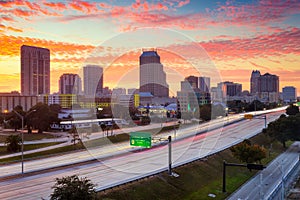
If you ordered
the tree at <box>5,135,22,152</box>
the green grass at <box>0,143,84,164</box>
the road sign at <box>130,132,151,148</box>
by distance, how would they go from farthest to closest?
1. the tree at <box>5,135,22,152</box>
2. the green grass at <box>0,143,84,164</box>
3. the road sign at <box>130,132,151,148</box>

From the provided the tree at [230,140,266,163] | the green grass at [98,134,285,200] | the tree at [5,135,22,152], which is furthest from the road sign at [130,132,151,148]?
the tree at [5,135,22,152]

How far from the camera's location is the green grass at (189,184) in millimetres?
30719

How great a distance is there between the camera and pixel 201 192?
35.4m

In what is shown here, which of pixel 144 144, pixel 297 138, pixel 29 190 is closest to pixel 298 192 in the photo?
pixel 144 144

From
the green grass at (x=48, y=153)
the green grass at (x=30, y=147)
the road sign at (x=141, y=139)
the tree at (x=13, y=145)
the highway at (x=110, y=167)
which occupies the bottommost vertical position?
the highway at (x=110, y=167)

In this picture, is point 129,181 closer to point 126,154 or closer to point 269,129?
point 126,154

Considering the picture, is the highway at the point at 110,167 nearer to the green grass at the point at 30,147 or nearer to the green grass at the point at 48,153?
the green grass at the point at 48,153

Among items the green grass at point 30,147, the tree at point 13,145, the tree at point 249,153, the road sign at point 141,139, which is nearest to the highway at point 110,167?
the road sign at point 141,139

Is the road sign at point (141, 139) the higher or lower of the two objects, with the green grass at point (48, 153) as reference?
higher

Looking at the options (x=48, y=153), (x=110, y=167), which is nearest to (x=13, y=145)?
(x=48, y=153)

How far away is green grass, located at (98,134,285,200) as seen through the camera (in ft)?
101

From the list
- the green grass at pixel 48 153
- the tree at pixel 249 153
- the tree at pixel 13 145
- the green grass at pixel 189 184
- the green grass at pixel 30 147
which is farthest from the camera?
the tree at pixel 13 145

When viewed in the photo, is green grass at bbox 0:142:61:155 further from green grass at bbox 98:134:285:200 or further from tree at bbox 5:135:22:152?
green grass at bbox 98:134:285:200

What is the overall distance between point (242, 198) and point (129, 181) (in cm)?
1279
